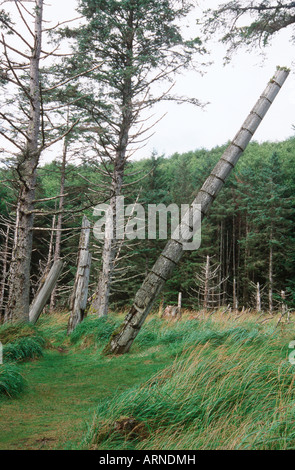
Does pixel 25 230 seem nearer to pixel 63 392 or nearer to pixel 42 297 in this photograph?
pixel 42 297

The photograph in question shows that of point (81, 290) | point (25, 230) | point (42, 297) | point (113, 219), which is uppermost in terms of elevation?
point (113, 219)

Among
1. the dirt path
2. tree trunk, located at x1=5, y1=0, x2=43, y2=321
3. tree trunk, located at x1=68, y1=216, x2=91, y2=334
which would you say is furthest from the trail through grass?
tree trunk, located at x1=68, y1=216, x2=91, y2=334

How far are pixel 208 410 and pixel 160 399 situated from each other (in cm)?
38

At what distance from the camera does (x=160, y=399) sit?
2.77 m

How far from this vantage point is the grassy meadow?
7.77 feet

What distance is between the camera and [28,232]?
6488 millimetres

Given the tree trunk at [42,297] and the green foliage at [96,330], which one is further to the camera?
the tree trunk at [42,297]

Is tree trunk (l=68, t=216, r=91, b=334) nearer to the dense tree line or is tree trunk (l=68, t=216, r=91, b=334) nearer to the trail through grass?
the trail through grass

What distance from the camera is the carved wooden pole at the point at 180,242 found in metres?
5.07

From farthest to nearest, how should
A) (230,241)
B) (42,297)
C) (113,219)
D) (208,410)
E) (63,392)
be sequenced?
(230,241) → (113,219) → (42,297) → (63,392) → (208,410)

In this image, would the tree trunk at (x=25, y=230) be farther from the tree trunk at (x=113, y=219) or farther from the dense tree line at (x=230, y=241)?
the dense tree line at (x=230, y=241)

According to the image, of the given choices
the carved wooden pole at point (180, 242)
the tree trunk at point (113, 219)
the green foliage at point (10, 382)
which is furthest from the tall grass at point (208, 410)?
the tree trunk at point (113, 219)

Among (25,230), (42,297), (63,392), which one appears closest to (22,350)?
(63,392)
